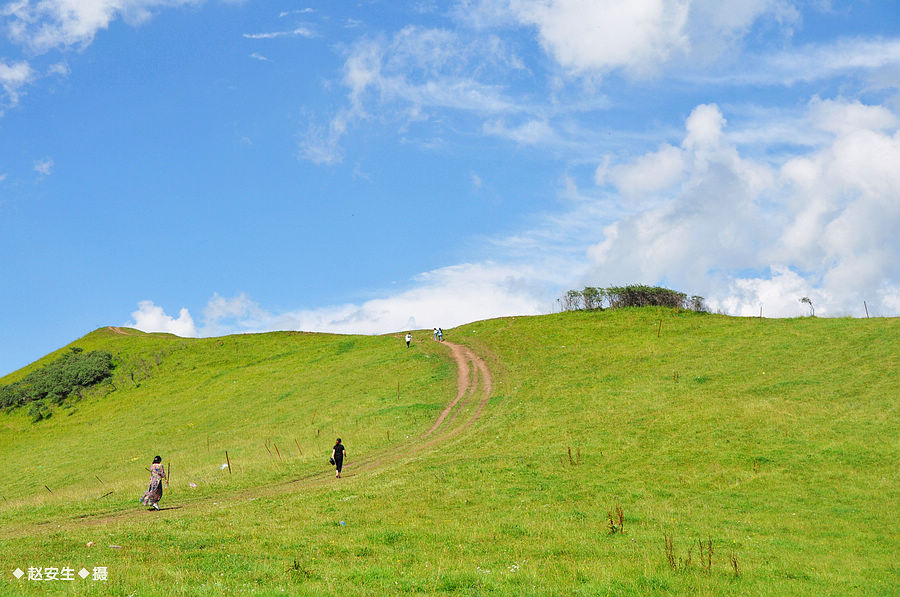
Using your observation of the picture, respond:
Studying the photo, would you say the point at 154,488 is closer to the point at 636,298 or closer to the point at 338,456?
the point at 338,456

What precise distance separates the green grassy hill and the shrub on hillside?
681 cm

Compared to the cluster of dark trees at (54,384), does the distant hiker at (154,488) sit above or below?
below

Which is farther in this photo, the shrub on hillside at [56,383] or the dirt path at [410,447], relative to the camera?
the shrub on hillside at [56,383]

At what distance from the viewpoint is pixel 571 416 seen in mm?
44781

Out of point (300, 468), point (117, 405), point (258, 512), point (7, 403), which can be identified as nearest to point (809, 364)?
point (300, 468)

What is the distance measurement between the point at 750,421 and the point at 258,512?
1143 inches

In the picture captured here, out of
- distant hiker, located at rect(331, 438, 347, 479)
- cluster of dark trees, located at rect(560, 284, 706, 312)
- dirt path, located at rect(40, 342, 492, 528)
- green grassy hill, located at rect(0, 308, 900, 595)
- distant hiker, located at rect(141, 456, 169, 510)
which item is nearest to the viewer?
green grassy hill, located at rect(0, 308, 900, 595)

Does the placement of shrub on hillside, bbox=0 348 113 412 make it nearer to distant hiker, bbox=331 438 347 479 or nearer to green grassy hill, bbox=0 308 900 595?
green grassy hill, bbox=0 308 900 595

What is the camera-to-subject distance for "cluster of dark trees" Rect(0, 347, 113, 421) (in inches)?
3356

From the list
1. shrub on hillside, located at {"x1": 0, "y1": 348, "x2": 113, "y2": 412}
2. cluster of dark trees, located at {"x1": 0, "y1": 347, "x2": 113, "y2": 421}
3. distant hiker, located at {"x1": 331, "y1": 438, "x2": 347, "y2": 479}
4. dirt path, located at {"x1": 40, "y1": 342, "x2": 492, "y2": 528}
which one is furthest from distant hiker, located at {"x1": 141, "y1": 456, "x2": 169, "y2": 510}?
shrub on hillside, located at {"x1": 0, "y1": 348, "x2": 113, "y2": 412}

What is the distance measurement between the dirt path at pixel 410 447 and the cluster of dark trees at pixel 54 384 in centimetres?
5535

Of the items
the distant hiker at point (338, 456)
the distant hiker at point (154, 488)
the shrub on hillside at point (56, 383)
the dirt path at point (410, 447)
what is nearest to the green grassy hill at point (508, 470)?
the dirt path at point (410, 447)

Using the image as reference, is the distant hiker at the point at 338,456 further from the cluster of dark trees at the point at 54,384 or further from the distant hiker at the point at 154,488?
the cluster of dark trees at the point at 54,384

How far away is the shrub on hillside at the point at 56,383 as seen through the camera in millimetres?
86250
